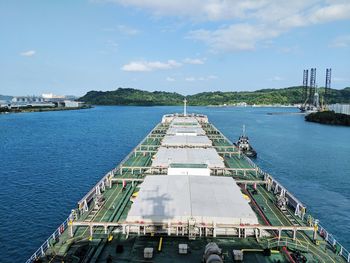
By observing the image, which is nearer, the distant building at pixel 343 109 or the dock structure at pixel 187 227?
the dock structure at pixel 187 227

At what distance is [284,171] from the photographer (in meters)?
66.8

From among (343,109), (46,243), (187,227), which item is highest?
(343,109)

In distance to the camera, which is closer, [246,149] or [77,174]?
[77,174]

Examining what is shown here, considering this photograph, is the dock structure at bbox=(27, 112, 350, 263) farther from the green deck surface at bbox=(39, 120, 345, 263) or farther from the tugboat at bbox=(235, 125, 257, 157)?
the tugboat at bbox=(235, 125, 257, 157)

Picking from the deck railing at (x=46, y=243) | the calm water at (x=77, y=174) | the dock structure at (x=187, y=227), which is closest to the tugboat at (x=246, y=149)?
the calm water at (x=77, y=174)

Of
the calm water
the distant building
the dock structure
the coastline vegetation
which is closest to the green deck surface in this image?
the dock structure

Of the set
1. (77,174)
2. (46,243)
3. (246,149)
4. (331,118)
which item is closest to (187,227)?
(46,243)

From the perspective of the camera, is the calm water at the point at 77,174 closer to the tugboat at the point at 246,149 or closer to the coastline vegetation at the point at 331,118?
the tugboat at the point at 246,149

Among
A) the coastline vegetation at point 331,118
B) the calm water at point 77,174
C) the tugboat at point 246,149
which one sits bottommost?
Answer: the calm water at point 77,174

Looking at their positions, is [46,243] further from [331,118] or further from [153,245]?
[331,118]

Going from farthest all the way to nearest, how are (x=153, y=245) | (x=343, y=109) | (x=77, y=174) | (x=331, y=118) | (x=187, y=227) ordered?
(x=343, y=109) → (x=331, y=118) → (x=77, y=174) → (x=187, y=227) → (x=153, y=245)

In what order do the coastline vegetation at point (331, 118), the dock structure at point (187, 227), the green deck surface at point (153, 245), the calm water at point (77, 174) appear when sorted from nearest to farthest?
the green deck surface at point (153, 245), the dock structure at point (187, 227), the calm water at point (77, 174), the coastline vegetation at point (331, 118)

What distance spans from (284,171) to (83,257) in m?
55.3

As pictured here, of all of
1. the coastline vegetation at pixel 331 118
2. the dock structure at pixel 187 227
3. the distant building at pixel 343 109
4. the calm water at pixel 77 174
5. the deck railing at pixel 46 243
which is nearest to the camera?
the dock structure at pixel 187 227
